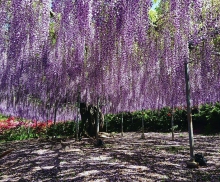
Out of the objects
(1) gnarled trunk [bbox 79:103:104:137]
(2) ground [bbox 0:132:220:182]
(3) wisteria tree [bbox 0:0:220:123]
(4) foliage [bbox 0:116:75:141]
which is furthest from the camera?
(4) foliage [bbox 0:116:75:141]

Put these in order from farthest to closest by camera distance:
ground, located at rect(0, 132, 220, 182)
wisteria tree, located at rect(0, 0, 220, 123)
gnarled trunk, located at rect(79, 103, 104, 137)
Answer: gnarled trunk, located at rect(79, 103, 104, 137)
ground, located at rect(0, 132, 220, 182)
wisteria tree, located at rect(0, 0, 220, 123)

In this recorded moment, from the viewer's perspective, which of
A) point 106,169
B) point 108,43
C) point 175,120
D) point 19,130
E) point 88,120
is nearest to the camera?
point 108,43

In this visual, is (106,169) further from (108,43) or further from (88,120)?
(88,120)

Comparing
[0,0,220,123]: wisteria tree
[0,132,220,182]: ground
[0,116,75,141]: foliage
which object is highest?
[0,0,220,123]: wisteria tree

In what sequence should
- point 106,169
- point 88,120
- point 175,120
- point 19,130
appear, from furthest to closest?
1. point 175,120
2. point 19,130
3. point 88,120
4. point 106,169

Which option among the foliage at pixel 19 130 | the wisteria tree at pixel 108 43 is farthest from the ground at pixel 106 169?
the foliage at pixel 19 130

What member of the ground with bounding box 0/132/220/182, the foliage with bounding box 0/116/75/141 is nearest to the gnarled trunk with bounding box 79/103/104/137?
the foliage with bounding box 0/116/75/141

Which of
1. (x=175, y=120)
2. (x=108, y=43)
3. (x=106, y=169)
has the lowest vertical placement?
(x=106, y=169)

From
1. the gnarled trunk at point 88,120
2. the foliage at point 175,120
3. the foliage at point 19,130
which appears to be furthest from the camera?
the foliage at point 175,120

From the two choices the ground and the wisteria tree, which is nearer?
the wisteria tree

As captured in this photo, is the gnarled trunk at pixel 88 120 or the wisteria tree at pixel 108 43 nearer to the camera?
the wisteria tree at pixel 108 43

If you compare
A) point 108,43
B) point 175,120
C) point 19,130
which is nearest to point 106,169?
point 108,43

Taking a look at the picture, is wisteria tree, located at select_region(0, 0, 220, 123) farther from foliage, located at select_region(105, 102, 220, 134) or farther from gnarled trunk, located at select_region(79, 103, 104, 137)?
foliage, located at select_region(105, 102, 220, 134)

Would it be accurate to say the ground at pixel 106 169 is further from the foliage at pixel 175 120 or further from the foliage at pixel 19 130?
the foliage at pixel 175 120
